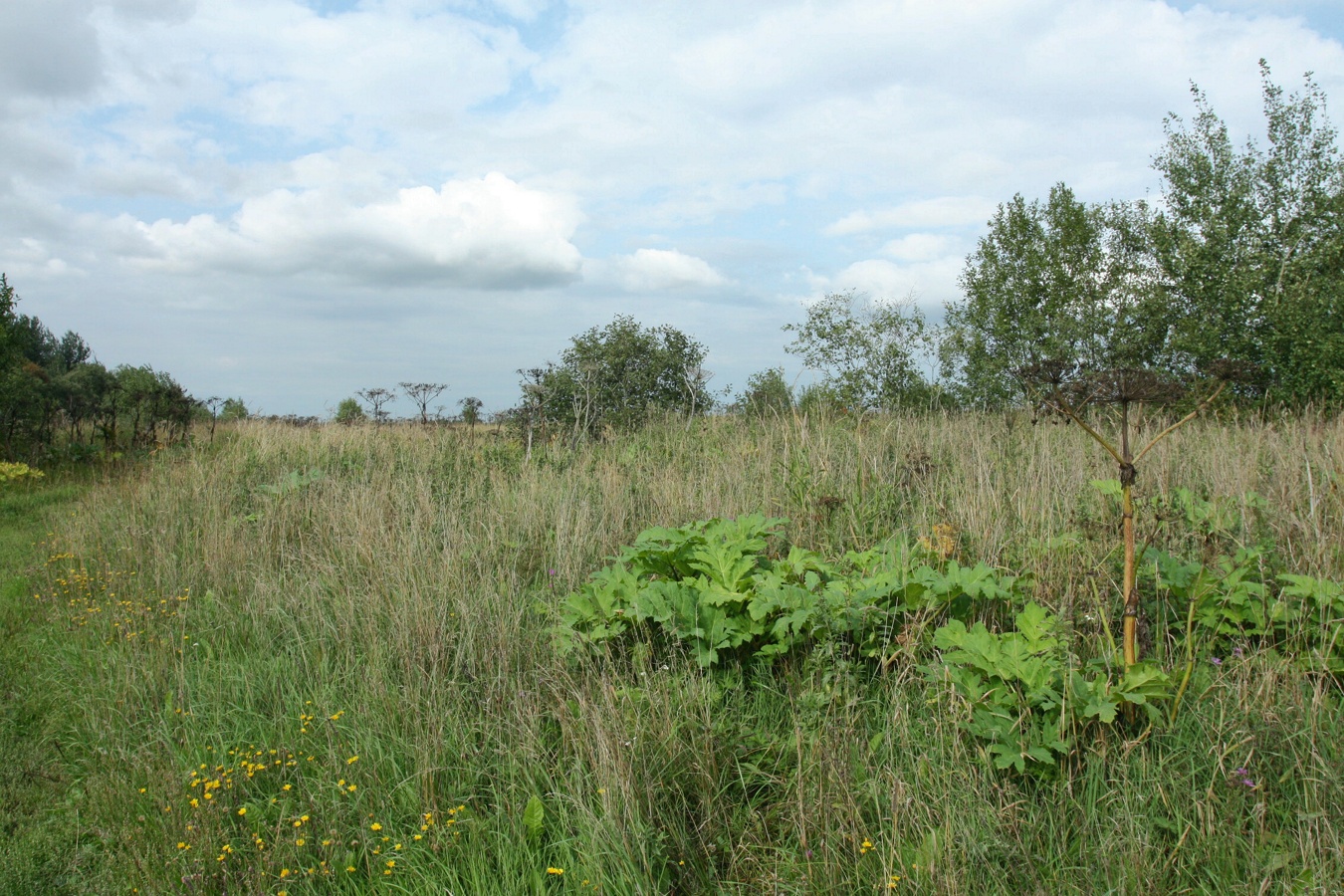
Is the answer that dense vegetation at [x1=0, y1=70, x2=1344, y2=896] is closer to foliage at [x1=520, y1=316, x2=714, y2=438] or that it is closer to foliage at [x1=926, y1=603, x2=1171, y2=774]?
foliage at [x1=926, y1=603, x2=1171, y2=774]

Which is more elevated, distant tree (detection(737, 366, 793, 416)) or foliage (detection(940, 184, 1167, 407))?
foliage (detection(940, 184, 1167, 407))

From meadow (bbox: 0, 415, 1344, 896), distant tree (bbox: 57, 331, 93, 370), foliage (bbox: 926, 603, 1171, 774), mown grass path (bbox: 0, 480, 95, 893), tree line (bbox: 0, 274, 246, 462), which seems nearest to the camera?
meadow (bbox: 0, 415, 1344, 896)

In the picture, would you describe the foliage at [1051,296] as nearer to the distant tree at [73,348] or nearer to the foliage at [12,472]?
the foliage at [12,472]

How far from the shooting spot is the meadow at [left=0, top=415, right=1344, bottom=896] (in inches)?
94.4

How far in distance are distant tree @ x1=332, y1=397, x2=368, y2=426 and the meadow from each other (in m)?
9.88

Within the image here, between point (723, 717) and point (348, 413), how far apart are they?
17239 mm

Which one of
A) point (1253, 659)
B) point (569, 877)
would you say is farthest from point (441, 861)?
point (1253, 659)

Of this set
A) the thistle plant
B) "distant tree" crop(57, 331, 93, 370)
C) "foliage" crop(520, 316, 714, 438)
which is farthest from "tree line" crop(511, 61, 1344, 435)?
"distant tree" crop(57, 331, 93, 370)

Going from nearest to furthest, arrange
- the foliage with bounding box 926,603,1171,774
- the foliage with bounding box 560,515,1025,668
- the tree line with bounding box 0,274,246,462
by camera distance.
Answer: the foliage with bounding box 926,603,1171,774 < the foliage with bounding box 560,515,1025,668 < the tree line with bounding box 0,274,246,462

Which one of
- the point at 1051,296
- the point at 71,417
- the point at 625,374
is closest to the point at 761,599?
the point at 625,374

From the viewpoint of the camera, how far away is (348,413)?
1828 cm

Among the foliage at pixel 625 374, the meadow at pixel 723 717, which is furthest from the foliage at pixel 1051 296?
the meadow at pixel 723 717

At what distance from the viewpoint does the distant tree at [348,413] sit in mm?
15219

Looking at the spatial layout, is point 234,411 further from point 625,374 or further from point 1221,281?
point 1221,281
